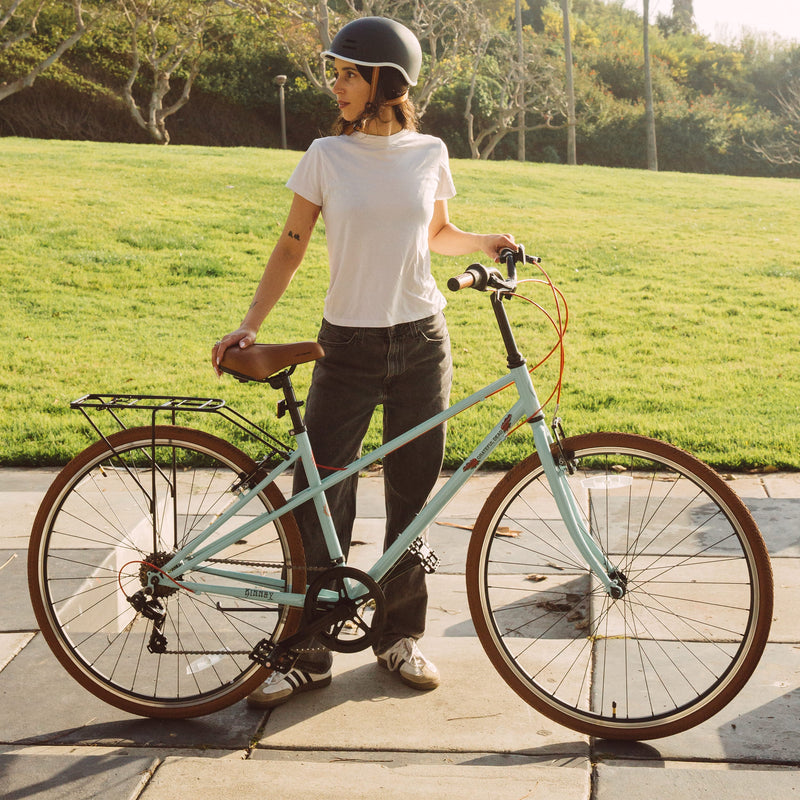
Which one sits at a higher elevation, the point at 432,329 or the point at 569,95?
the point at 569,95

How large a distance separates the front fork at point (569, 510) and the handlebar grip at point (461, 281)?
0.46 metres

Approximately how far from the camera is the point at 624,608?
349 cm

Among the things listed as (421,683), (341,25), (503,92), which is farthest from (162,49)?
(421,683)

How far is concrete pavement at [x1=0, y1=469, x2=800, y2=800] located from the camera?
245 cm

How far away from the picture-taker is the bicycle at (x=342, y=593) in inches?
109

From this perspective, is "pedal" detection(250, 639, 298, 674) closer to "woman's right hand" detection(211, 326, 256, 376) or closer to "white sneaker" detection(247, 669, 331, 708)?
"white sneaker" detection(247, 669, 331, 708)

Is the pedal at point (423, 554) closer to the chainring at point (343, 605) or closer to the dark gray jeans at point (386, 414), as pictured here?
the dark gray jeans at point (386, 414)

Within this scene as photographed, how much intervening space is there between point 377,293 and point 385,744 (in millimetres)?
1304

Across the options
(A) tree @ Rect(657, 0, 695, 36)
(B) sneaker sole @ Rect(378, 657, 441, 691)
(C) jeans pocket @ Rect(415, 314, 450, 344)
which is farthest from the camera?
(A) tree @ Rect(657, 0, 695, 36)

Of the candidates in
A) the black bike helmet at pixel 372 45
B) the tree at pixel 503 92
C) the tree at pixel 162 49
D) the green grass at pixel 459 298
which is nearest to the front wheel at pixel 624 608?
the black bike helmet at pixel 372 45

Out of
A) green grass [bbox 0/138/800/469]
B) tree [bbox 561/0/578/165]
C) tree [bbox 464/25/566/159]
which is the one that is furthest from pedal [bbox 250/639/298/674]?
tree [bbox 561/0/578/165]

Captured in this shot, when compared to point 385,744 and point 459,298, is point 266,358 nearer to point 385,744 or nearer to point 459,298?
point 385,744

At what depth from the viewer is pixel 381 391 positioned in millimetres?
3094

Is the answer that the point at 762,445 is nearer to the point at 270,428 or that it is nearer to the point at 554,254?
the point at 270,428
